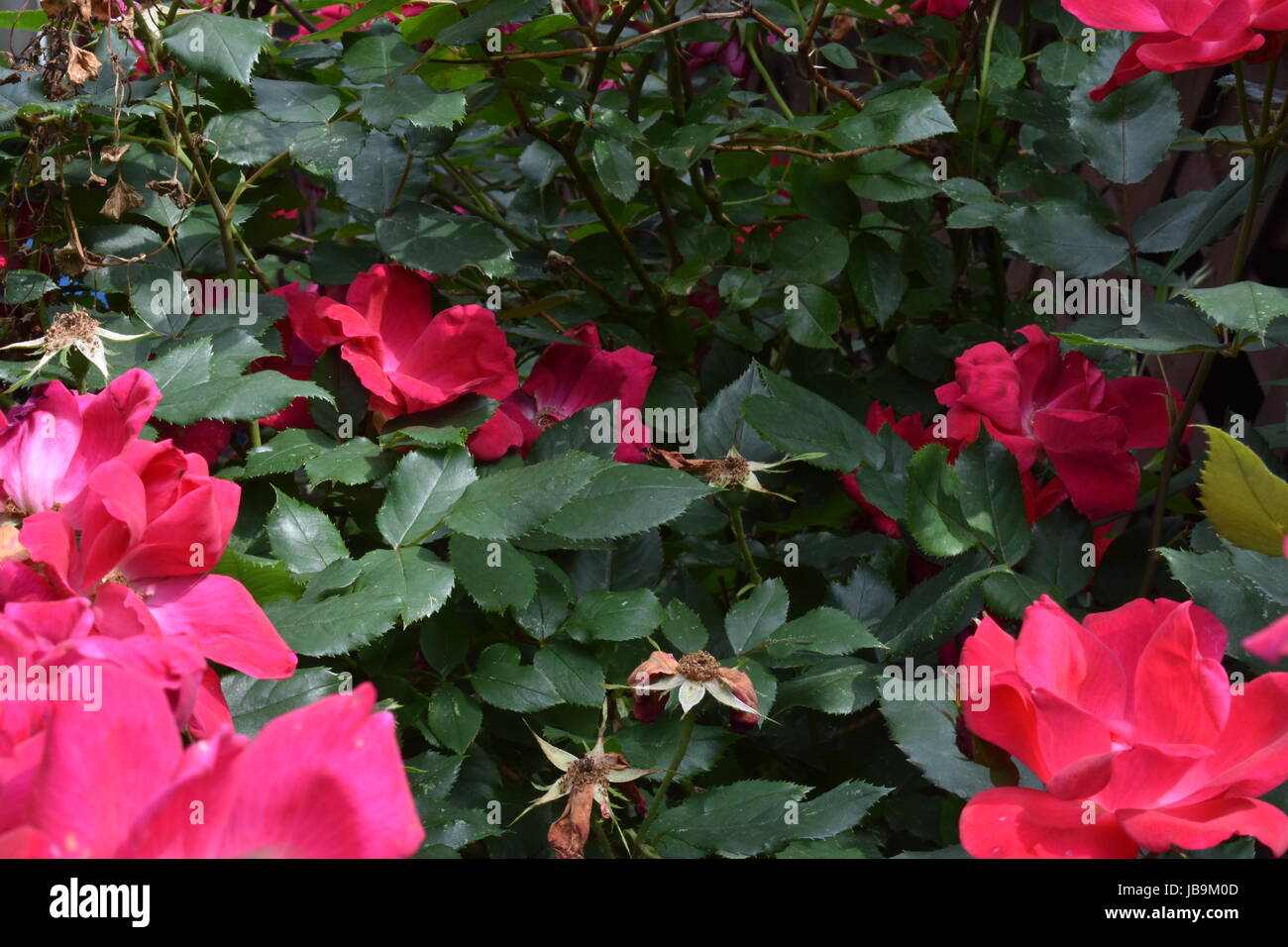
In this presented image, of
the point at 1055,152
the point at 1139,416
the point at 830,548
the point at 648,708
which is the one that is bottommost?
the point at 648,708

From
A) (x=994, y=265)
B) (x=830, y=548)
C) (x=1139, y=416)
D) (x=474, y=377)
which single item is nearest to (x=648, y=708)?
(x=830, y=548)

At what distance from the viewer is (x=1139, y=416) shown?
0.78 metres

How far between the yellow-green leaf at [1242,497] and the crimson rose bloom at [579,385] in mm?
395

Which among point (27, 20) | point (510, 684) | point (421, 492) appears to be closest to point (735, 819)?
point (510, 684)

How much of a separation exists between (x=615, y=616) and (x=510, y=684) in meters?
0.07

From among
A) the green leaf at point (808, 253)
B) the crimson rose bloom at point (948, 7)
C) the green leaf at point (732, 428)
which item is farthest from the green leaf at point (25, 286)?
the crimson rose bloom at point (948, 7)

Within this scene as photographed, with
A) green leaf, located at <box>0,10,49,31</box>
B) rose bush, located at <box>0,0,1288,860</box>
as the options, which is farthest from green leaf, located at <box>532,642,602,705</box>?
green leaf, located at <box>0,10,49,31</box>

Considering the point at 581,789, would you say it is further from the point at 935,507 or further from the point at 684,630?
the point at 935,507

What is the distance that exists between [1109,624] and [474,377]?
1.45 feet

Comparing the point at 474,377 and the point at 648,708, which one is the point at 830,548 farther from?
the point at 474,377

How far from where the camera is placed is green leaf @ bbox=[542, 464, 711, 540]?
2.04 feet

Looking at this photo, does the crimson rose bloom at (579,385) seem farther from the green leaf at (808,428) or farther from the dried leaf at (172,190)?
the dried leaf at (172,190)

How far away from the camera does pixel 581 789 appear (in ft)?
1.82

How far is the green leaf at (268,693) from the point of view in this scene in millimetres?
499
